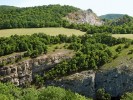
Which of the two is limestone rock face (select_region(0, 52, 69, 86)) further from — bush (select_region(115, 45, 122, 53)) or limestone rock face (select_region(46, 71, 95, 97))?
bush (select_region(115, 45, 122, 53))

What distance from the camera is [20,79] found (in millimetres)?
149500

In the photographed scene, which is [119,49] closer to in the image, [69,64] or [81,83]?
[69,64]

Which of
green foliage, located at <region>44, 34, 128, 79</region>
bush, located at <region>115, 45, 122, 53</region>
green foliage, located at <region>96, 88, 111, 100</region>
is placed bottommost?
green foliage, located at <region>96, 88, 111, 100</region>

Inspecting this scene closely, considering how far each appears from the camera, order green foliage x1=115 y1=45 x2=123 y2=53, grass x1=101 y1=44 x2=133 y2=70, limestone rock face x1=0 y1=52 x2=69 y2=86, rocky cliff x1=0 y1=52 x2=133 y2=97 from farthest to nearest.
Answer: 1. green foliage x1=115 y1=45 x2=123 y2=53
2. limestone rock face x1=0 y1=52 x2=69 y2=86
3. grass x1=101 y1=44 x2=133 y2=70
4. rocky cliff x1=0 y1=52 x2=133 y2=97

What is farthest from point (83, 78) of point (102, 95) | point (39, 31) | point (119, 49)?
point (39, 31)

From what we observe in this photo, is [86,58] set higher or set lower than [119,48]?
lower

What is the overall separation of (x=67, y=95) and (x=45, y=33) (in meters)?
73.3

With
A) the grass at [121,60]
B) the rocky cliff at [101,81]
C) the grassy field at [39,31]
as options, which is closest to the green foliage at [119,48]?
the grass at [121,60]

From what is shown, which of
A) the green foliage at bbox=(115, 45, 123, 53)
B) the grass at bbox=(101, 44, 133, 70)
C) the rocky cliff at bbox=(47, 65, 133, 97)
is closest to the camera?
the rocky cliff at bbox=(47, 65, 133, 97)

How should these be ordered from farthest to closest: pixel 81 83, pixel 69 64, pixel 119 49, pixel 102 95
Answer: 1. pixel 119 49
2. pixel 69 64
3. pixel 81 83
4. pixel 102 95

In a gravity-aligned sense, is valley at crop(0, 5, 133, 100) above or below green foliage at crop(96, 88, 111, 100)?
above

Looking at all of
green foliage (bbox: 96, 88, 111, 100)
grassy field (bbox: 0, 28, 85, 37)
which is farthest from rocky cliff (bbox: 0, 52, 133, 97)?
grassy field (bbox: 0, 28, 85, 37)

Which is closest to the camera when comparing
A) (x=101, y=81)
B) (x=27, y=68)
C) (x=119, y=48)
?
(x=101, y=81)

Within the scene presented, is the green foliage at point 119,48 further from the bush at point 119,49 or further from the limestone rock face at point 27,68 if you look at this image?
the limestone rock face at point 27,68
